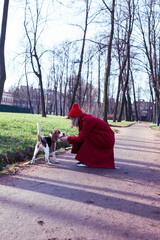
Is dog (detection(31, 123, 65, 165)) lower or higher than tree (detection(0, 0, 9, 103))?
lower

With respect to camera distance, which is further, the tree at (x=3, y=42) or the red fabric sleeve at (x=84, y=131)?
the tree at (x=3, y=42)

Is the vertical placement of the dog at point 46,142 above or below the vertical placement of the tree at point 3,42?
below

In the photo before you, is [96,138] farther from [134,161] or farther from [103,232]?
[103,232]

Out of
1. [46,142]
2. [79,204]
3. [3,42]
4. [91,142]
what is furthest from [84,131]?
[3,42]

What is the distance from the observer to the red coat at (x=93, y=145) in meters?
5.39

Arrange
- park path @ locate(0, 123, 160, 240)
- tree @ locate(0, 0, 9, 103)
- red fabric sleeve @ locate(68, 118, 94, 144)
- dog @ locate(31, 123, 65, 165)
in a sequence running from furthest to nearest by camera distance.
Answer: tree @ locate(0, 0, 9, 103) → red fabric sleeve @ locate(68, 118, 94, 144) → dog @ locate(31, 123, 65, 165) → park path @ locate(0, 123, 160, 240)

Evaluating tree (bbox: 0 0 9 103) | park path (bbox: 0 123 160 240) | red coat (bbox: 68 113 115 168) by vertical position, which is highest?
tree (bbox: 0 0 9 103)

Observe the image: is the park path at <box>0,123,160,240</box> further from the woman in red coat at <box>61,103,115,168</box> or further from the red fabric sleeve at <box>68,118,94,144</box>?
the red fabric sleeve at <box>68,118,94,144</box>

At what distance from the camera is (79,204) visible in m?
3.18

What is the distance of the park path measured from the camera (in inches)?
95.3

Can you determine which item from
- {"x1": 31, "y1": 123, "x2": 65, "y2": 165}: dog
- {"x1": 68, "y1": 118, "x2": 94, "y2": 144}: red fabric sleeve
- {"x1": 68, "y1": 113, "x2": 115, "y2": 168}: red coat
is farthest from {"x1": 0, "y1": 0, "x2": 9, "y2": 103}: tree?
{"x1": 68, "y1": 118, "x2": 94, "y2": 144}: red fabric sleeve

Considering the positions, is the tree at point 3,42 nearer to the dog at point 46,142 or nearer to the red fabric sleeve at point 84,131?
the dog at point 46,142

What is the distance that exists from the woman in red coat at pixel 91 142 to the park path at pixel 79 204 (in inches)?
10.9

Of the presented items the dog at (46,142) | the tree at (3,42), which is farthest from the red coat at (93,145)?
the tree at (3,42)
